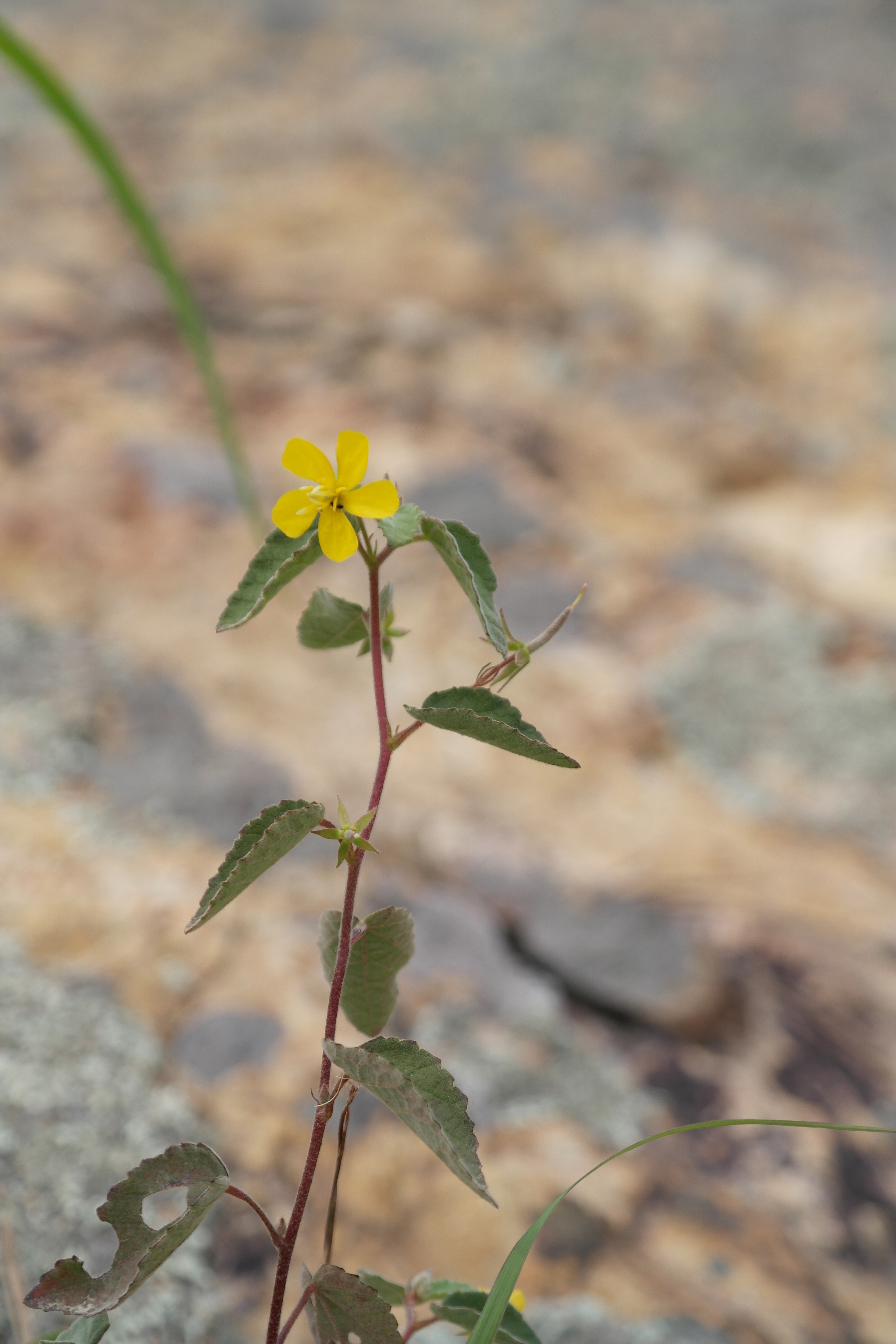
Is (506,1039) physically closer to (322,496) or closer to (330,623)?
(330,623)

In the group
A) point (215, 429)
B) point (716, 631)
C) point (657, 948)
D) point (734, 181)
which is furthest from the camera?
point (734, 181)

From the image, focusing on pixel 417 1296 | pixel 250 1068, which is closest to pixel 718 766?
pixel 250 1068

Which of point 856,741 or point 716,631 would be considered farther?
point 716,631

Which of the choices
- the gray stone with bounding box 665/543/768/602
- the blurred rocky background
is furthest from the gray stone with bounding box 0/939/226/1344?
the gray stone with bounding box 665/543/768/602

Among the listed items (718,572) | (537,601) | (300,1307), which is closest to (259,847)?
(300,1307)

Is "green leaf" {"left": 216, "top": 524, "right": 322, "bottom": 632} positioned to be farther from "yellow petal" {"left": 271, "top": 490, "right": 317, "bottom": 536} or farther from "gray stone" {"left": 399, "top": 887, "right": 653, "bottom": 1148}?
"gray stone" {"left": 399, "top": 887, "right": 653, "bottom": 1148}

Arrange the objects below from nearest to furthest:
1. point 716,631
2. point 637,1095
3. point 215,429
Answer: point 637,1095 → point 716,631 → point 215,429

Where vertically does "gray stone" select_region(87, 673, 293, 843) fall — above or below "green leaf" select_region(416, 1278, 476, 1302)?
above

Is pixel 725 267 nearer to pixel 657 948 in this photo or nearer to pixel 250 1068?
pixel 657 948
